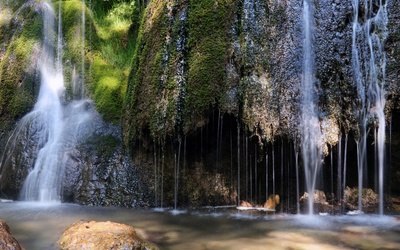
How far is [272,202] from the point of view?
6.22m

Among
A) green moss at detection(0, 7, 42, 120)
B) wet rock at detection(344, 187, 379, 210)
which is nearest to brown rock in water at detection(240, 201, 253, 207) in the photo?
wet rock at detection(344, 187, 379, 210)

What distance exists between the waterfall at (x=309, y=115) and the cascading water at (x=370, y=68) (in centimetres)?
64

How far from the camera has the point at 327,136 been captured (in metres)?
5.64

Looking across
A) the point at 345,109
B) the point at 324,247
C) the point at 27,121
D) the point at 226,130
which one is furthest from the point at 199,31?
the point at 27,121

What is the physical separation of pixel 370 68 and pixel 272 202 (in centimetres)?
254

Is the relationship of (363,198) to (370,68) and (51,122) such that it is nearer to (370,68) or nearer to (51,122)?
(370,68)

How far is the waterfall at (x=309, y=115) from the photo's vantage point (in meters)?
5.64

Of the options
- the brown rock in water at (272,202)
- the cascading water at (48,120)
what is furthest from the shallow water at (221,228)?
the cascading water at (48,120)

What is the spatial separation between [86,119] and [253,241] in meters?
4.74

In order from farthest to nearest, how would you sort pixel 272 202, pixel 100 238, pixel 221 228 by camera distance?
pixel 272 202 < pixel 221 228 < pixel 100 238

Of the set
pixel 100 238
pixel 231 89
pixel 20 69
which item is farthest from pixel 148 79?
pixel 20 69

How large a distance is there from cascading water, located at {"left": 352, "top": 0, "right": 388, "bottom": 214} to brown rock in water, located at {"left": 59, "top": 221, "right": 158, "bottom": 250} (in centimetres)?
366

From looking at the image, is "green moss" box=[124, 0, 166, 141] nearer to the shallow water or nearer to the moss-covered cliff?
the moss-covered cliff

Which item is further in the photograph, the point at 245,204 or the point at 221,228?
the point at 245,204
